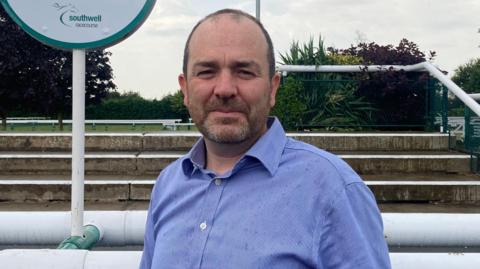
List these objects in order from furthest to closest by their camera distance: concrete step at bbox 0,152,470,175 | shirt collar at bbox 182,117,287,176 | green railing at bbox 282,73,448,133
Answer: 1. green railing at bbox 282,73,448,133
2. concrete step at bbox 0,152,470,175
3. shirt collar at bbox 182,117,287,176

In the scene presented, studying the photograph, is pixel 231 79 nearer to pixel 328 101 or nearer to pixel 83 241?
pixel 83 241

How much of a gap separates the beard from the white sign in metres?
1.05

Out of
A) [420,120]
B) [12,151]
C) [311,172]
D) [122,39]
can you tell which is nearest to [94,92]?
[12,151]

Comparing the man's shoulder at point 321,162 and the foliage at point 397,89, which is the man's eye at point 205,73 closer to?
the man's shoulder at point 321,162

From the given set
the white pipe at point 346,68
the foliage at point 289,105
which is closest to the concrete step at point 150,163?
the foliage at point 289,105

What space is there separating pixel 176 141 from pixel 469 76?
48024 mm

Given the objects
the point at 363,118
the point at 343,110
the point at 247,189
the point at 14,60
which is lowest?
the point at 247,189

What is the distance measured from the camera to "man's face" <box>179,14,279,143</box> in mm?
1595

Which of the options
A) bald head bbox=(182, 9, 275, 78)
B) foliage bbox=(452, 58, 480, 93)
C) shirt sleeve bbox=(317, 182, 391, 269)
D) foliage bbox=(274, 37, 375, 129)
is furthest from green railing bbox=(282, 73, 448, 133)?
foliage bbox=(452, 58, 480, 93)

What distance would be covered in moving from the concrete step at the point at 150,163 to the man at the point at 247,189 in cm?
583

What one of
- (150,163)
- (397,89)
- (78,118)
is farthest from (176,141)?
(78,118)

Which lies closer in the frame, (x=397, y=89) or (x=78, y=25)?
(x=78, y=25)

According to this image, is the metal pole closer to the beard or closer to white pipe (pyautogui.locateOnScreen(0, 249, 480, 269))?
white pipe (pyautogui.locateOnScreen(0, 249, 480, 269))

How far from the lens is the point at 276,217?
4.79 feet
